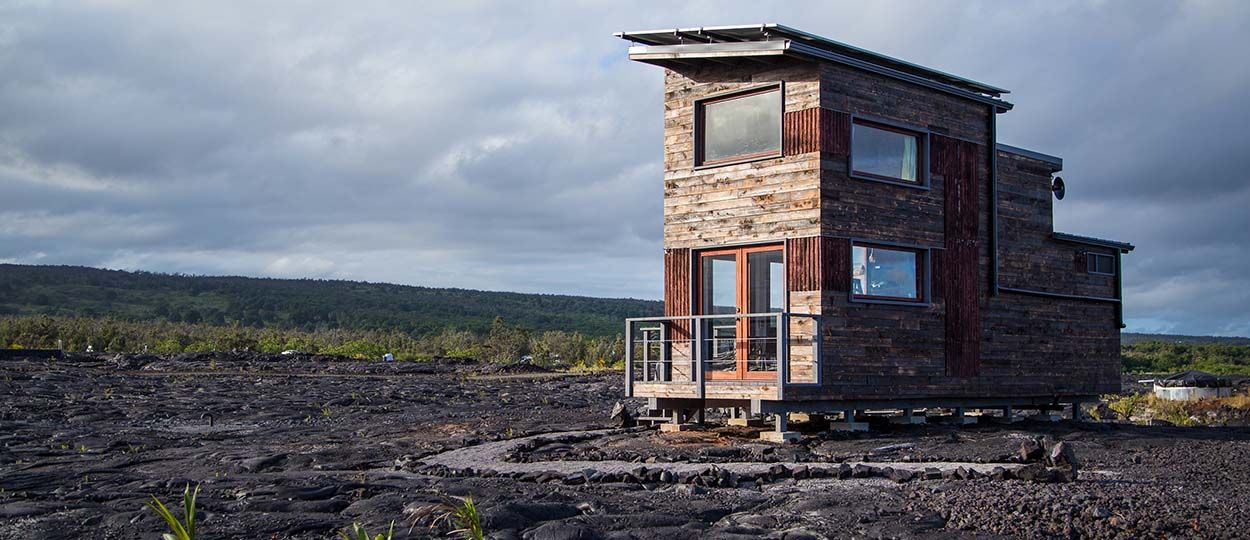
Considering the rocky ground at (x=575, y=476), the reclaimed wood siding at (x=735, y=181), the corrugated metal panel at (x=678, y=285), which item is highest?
the reclaimed wood siding at (x=735, y=181)

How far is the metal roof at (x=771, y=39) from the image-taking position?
56.4 feet

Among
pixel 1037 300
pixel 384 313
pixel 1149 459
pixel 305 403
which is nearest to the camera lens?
pixel 1149 459

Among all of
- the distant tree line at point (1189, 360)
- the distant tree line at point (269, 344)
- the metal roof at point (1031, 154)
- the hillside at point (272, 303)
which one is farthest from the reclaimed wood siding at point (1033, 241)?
the hillside at point (272, 303)

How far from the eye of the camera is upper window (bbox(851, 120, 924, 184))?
17.5 meters

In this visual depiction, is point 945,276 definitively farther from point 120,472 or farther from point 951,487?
point 120,472

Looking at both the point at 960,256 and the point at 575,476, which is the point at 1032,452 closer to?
the point at 575,476

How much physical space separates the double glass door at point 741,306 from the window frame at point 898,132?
1642 millimetres

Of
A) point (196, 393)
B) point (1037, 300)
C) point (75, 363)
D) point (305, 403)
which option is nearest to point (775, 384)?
point (1037, 300)

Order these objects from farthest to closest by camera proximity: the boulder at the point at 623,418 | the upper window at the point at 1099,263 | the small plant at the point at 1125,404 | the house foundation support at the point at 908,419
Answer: the small plant at the point at 1125,404, the upper window at the point at 1099,263, the boulder at the point at 623,418, the house foundation support at the point at 908,419

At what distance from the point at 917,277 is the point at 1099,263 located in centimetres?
540

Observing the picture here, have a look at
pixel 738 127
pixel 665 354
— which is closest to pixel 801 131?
pixel 738 127

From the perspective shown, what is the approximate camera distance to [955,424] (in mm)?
19000

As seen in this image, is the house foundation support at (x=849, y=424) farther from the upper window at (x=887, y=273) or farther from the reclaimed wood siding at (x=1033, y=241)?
the reclaimed wood siding at (x=1033, y=241)

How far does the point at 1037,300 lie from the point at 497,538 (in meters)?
13.3
